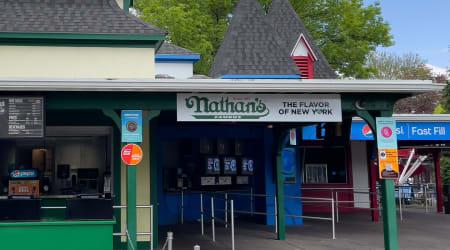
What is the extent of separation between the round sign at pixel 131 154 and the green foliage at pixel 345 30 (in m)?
20.8

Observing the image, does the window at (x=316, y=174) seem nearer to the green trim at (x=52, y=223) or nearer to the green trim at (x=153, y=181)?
the green trim at (x=153, y=181)

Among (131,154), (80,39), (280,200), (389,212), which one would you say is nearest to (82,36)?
(80,39)

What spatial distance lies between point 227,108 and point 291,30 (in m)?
13.5

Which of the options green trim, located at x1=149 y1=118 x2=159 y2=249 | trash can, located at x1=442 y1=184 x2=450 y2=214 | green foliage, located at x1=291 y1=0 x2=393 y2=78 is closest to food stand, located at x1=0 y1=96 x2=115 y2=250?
green trim, located at x1=149 y1=118 x2=159 y2=249

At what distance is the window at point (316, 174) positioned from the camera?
21.8 m

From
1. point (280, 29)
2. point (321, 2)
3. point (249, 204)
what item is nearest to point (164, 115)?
point (249, 204)

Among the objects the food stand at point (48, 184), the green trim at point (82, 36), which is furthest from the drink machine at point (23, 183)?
the green trim at point (82, 36)

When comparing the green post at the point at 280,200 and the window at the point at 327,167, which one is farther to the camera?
the window at the point at 327,167

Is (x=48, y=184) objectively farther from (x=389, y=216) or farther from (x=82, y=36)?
(x=389, y=216)

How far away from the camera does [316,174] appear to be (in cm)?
2191

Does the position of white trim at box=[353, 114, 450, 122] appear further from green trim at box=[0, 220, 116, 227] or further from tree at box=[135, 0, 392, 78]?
green trim at box=[0, 220, 116, 227]

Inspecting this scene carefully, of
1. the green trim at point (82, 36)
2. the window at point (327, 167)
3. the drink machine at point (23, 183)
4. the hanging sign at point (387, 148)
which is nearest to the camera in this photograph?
the hanging sign at point (387, 148)

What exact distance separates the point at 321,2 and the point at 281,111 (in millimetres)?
21651

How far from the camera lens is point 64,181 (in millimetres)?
13484
